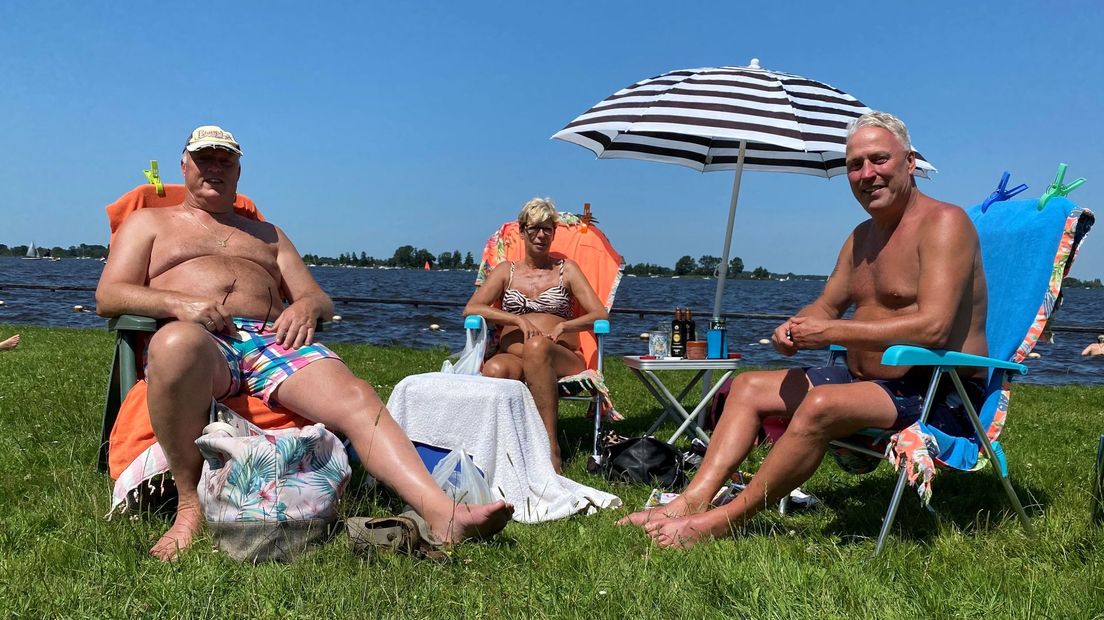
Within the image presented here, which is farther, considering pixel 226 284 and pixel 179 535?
pixel 226 284

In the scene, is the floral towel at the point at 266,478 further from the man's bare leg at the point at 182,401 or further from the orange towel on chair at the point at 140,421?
the orange towel on chair at the point at 140,421

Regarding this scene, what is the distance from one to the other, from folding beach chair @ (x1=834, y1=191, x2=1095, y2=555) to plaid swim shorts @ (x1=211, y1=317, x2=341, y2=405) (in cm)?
197

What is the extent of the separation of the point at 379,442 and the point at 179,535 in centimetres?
66

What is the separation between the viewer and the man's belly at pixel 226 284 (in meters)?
3.39

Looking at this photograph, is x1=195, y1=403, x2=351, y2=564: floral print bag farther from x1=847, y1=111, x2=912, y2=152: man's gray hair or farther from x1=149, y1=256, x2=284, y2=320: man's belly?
x1=847, y1=111, x2=912, y2=152: man's gray hair

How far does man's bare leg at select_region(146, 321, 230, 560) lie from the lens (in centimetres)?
275

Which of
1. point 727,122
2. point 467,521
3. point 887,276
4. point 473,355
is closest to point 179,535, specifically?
point 467,521

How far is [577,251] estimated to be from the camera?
5.61 m

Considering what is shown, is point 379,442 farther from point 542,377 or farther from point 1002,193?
point 1002,193

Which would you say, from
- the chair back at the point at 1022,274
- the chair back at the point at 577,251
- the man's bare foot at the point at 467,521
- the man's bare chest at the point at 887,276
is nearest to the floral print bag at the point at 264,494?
the man's bare foot at the point at 467,521

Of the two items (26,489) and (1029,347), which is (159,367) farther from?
(1029,347)

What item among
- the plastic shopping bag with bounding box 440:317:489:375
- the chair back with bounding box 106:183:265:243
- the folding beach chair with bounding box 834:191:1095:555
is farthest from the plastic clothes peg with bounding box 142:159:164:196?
the folding beach chair with bounding box 834:191:1095:555

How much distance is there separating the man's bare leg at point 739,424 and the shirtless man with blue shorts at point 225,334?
0.80 meters

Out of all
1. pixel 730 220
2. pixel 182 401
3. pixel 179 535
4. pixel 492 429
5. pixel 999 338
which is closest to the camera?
pixel 179 535
